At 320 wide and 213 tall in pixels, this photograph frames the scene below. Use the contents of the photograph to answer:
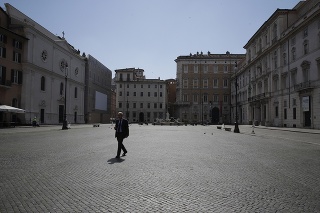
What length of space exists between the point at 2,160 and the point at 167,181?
19.6ft

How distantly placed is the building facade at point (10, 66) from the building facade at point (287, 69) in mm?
38617

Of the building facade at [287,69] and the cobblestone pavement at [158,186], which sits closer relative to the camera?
the cobblestone pavement at [158,186]

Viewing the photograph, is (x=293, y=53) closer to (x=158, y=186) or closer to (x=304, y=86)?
(x=304, y=86)

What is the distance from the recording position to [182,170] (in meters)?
7.73

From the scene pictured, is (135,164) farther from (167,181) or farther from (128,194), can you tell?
(128,194)

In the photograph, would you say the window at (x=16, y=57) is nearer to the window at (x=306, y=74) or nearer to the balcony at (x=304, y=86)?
the balcony at (x=304, y=86)

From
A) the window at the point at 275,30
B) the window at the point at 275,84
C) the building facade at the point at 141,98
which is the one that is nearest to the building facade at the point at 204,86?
the building facade at the point at 141,98

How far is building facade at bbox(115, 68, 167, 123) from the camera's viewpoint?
95.0 meters

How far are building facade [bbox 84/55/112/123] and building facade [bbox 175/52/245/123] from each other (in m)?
21.4

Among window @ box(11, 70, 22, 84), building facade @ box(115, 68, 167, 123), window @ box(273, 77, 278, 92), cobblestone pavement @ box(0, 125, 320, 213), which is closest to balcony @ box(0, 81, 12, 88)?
window @ box(11, 70, 22, 84)

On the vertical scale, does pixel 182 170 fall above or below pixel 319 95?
below

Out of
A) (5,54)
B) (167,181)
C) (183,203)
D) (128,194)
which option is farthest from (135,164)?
(5,54)

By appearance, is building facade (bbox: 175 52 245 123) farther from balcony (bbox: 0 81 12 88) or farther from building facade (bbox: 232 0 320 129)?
balcony (bbox: 0 81 12 88)

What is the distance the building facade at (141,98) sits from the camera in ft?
312
